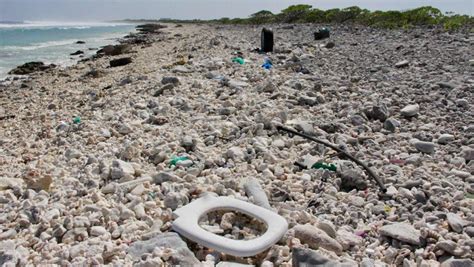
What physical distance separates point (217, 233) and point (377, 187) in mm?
1759

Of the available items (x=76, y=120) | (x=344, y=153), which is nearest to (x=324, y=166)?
(x=344, y=153)

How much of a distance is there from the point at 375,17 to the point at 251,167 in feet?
90.9

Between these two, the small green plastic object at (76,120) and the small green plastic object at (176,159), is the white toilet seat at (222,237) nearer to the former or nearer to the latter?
the small green plastic object at (176,159)

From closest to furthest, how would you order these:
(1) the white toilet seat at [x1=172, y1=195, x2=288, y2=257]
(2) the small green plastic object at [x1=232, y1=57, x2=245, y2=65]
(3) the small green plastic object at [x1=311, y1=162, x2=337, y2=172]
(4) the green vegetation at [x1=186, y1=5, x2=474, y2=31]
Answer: (1) the white toilet seat at [x1=172, y1=195, x2=288, y2=257]
(3) the small green plastic object at [x1=311, y1=162, x2=337, y2=172]
(2) the small green plastic object at [x1=232, y1=57, x2=245, y2=65]
(4) the green vegetation at [x1=186, y1=5, x2=474, y2=31]

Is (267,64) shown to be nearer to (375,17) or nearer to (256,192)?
(256,192)

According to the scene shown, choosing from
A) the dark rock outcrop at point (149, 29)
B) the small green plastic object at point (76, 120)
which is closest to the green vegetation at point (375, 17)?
the dark rock outcrop at point (149, 29)

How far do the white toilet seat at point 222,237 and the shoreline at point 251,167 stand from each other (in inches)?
3.5

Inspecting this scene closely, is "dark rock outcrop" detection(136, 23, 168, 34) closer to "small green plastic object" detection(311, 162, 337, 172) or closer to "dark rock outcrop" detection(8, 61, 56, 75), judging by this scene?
"dark rock outcrop" detection(8, 61, 56, 75)

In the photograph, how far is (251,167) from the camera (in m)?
4.52

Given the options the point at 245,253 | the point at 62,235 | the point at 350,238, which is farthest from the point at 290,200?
the point at 62,235

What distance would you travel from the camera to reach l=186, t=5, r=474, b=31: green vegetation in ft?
70.2

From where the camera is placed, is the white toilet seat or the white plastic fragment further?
the white plastic fragment

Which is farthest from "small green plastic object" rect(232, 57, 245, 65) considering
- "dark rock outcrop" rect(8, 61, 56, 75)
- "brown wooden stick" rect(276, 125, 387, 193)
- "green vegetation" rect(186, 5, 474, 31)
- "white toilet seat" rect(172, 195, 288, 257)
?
"green vegetation" rect(186, 5, 474, 31)

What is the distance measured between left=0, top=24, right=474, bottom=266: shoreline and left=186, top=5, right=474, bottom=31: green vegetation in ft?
45.8
